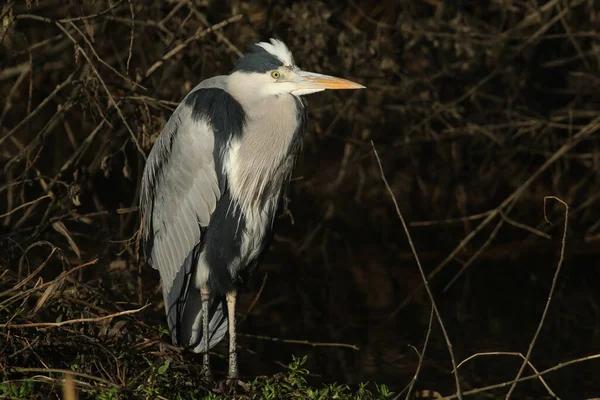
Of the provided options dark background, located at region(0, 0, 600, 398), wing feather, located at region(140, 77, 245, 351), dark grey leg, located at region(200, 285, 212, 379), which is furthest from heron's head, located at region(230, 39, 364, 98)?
dark grey leg, located at region(200, 285, 212, 379)

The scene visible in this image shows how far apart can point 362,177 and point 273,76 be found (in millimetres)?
3310

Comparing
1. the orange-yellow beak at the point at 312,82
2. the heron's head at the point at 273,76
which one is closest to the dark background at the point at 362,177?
the heron's head at the point at 273,76

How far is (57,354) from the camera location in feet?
12.7

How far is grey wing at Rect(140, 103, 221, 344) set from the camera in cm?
456

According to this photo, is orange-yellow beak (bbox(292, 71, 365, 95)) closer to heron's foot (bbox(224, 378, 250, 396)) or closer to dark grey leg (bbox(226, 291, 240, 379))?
dark grey leg (bbox(226, 291, 240, 379))

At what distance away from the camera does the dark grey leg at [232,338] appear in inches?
177

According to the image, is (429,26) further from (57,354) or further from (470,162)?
(57,354)

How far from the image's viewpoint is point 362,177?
7781 millimetres

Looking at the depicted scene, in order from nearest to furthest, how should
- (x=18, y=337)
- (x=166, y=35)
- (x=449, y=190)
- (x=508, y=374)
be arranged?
(x=18, y=337), (x=508, y=374), (x=166, y=35), (x=449, y=190)

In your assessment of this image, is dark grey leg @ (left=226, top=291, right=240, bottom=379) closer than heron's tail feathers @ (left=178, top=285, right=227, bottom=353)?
Yes

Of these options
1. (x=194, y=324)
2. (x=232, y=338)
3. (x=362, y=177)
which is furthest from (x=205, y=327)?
(x=362, y=177)

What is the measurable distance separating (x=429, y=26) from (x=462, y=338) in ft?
7.60

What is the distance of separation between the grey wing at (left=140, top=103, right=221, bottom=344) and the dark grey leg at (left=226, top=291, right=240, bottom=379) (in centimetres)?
20

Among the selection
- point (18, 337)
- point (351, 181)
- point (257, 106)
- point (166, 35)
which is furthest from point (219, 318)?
point (351, 181)
